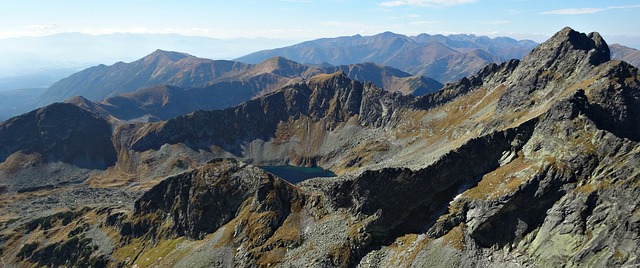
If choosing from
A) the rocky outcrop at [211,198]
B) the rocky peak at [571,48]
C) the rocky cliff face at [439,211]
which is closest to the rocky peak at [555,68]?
the rocky peak at [571,48]

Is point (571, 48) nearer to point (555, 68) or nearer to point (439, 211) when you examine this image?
point (555, 68)

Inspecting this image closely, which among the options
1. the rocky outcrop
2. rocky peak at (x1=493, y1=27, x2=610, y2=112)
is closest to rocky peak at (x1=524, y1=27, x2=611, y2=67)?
rocky peak at (x1=493, y1=27, x2=610, y2=112)

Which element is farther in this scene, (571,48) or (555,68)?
(571,48)

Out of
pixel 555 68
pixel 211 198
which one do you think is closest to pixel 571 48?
pixel 555 68

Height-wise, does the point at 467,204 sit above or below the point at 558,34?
below

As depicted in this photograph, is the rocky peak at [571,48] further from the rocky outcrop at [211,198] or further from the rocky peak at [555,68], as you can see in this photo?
the rocky outcrop at [211,198]

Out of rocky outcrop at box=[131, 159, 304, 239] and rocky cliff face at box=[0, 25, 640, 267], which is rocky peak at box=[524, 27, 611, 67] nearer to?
rocky cliff face at box=[0, 25, 640, 267]

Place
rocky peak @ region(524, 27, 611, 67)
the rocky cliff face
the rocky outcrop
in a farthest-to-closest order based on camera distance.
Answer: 1. rocky peak @ region(524, 27, 611, 67)
2. the rocky outcrop
3. the rocky cliff face

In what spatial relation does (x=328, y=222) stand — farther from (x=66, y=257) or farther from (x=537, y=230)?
(x=66, y=257)

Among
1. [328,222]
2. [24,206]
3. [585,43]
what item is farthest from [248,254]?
[585,43]

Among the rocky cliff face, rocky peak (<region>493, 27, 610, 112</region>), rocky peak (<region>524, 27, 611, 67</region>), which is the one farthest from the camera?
rocky peak (<region>524, 27, 611, 67</region>)

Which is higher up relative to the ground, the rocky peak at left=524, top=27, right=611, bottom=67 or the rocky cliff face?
the rocky peak at left=524, top=27, right=611, bottom=67
